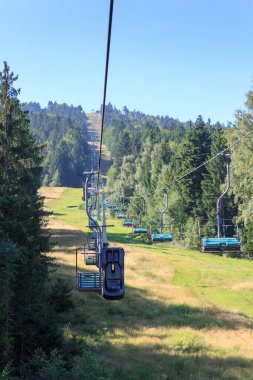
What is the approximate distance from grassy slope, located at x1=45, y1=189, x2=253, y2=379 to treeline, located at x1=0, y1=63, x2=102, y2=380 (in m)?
3.07

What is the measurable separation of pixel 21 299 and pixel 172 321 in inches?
554

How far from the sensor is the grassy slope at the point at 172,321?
845 inches

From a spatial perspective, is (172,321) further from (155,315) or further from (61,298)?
(61,298)

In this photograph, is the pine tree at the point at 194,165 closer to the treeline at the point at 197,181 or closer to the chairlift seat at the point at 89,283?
the treeline at the point at 197,181

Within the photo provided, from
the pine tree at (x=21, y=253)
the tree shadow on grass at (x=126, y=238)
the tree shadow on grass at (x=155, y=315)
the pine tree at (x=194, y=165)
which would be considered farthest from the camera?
the tree shadow on grass at (x=126, y=238)

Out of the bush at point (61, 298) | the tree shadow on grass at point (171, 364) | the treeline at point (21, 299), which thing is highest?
the treeline at point (21, 299)

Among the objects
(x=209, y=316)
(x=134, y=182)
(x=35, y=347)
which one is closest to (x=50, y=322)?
(x=35, y=347)

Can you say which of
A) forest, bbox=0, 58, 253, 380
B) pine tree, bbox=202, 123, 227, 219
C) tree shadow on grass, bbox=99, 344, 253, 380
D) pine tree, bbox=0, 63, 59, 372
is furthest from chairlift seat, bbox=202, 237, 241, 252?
pine tree, bbox=202, 123, 227, 219

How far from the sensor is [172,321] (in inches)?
1154

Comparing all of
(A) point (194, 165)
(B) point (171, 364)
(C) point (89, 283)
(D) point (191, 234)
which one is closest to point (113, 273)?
(C) point (89, 283)

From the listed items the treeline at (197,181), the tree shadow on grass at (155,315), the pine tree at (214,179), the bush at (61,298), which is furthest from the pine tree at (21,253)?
the pine tree at (214,179)

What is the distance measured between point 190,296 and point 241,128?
59.1 ft

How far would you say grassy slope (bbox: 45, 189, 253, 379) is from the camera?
845 inches

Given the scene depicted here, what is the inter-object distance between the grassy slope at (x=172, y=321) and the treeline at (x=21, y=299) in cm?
307
